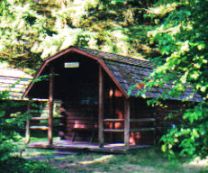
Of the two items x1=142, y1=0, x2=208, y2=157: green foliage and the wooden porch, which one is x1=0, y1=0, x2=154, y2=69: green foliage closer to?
the wooden porch

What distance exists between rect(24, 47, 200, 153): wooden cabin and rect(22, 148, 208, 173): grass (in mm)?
1593

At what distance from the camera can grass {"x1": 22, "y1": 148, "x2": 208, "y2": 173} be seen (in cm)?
1130

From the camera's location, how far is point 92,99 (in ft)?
58.6

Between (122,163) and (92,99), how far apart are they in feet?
19.1

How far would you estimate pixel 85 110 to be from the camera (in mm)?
18094

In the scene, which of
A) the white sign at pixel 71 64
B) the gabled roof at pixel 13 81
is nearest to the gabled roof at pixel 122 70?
the white sign at pixel 71 64

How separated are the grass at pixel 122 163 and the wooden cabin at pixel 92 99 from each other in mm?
1593

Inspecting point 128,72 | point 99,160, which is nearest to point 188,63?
point 99,160

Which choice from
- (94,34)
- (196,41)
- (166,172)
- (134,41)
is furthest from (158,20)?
(196,41)

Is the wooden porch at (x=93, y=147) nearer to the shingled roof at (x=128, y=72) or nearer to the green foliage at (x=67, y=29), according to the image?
the shingled roof at (x=128, y=72)

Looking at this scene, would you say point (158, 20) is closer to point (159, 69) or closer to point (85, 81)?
point (85, 81)

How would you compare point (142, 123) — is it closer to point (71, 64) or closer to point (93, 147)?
point (93, 147)

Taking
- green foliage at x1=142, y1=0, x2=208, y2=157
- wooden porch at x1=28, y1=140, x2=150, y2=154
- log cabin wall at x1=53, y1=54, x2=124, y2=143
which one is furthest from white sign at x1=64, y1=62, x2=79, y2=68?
green foliage at x1=142, y1=0, x2=208, y2=157

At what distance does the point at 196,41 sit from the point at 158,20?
795 inches
